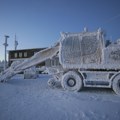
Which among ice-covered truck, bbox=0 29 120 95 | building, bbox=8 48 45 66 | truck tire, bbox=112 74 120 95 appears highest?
building, bbox=8 48 45 66

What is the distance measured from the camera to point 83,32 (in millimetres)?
7973

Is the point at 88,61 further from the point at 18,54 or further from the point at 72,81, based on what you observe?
the point at 18,54

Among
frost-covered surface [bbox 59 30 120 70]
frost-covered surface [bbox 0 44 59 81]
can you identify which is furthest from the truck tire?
frost-covered surface [bbox 0 44 59 81]

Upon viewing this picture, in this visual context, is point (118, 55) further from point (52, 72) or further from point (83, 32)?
point (52, 72)

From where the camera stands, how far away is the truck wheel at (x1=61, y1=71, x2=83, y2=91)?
7.64 meters

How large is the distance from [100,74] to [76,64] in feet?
4.09

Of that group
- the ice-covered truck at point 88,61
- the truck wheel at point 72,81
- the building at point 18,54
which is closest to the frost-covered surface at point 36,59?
the ice-covered truck at point 88,61

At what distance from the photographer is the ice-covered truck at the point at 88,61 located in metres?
7.05

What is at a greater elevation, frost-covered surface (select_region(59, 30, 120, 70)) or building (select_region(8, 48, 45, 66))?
building (select_region(8, 48, 45, 66))

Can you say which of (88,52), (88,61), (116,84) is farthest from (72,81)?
(116,84)

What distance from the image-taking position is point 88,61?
7.50 meters

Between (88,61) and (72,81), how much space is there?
1.30 metres

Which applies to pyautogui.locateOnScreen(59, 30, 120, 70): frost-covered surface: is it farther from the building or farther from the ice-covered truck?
the building

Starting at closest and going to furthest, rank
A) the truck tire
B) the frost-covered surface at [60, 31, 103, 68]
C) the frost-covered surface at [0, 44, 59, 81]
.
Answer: the truck tire → the frost-covered surface at [60, 31, 103, 68] → the frost-covered surface at [0, 44, 59, 81]
